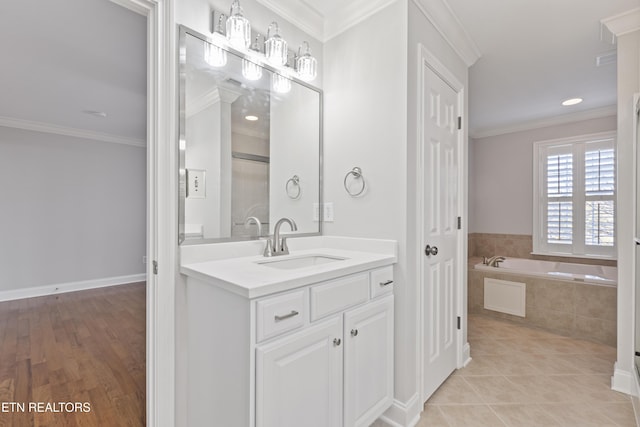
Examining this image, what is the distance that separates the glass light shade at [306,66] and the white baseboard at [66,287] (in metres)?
4.75

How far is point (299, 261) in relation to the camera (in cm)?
171

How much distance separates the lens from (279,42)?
1.64m

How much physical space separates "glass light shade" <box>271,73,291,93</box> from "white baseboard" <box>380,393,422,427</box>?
1.92m

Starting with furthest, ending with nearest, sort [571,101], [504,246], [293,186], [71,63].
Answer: [504,246], [571,101], [71,63], [293,186]

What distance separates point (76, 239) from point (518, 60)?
592cm

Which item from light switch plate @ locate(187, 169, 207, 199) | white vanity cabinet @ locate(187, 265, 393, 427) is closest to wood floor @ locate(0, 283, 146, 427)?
white vanity cabinet @ locate(187, 265, 393, 427)

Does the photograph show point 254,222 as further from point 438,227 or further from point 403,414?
point 403,414

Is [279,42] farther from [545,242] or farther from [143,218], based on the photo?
[143,218]

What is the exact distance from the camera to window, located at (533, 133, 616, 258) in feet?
11.5

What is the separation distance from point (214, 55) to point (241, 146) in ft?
1.53

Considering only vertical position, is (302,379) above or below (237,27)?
below

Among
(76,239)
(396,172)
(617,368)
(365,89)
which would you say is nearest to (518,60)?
(365,89)

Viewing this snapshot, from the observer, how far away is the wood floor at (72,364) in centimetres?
171

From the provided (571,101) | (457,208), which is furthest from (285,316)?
(571,101)
